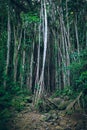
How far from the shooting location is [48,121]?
831cm

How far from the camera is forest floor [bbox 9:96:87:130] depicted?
8.02 meters

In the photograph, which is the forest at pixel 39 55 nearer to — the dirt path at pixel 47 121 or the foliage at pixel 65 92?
the foliage at pixel 65 92

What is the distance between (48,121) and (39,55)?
3096 millimetres

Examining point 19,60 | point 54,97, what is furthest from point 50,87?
point 19,60

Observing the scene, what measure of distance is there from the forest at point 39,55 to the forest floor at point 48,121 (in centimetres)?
9

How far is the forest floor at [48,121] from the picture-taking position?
8023 millimetres

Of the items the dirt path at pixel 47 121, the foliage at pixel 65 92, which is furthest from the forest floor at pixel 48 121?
the foliage at pixel 65 92

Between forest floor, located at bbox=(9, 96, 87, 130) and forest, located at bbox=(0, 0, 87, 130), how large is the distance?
0.29 ft

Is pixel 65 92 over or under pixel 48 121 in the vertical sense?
over

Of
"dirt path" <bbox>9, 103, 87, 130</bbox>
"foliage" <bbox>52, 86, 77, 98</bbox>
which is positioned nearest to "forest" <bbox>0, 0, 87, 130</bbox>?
"foliage" <bbox>52, 86, 77, 98</bbox>

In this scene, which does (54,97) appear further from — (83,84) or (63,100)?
(83,84)

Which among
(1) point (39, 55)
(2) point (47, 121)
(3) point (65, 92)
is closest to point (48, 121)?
(2) point (47, 121)

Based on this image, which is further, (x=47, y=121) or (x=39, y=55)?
(x=39, y=55)

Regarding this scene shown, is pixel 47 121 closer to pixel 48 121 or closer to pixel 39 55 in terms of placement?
pixel 48 121
